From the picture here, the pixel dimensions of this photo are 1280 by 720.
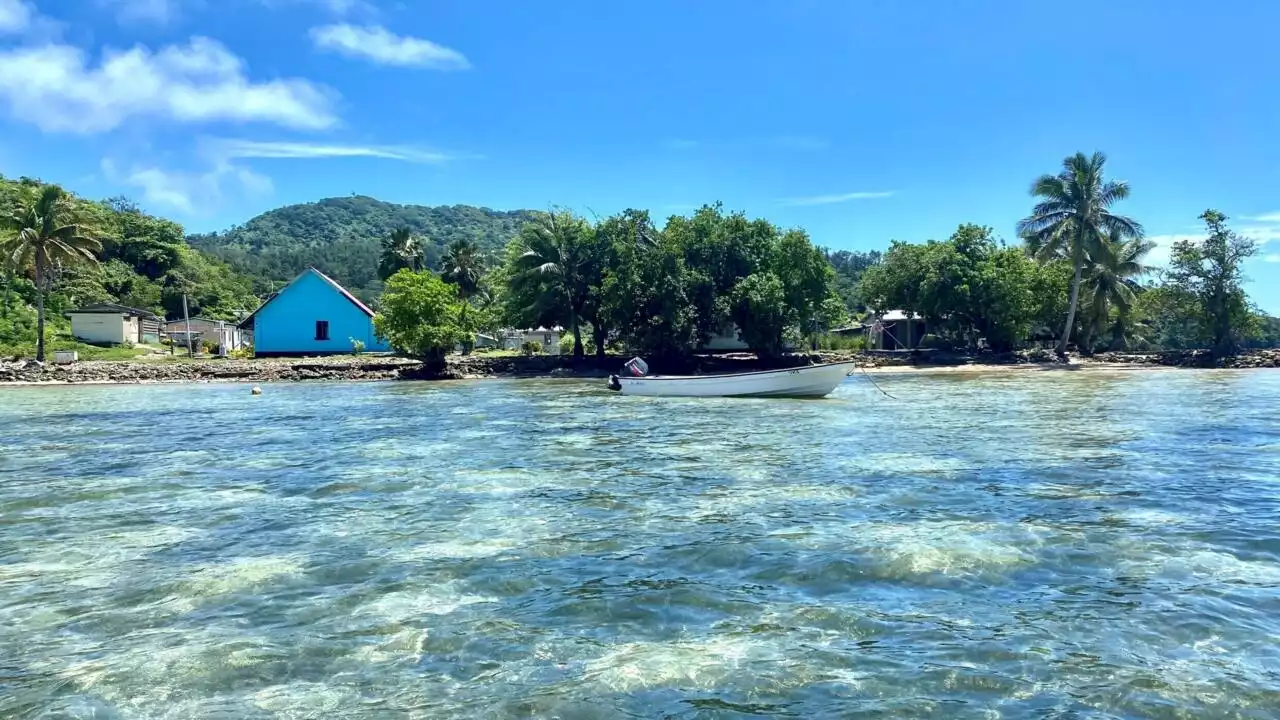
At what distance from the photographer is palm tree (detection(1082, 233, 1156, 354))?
4631 cm

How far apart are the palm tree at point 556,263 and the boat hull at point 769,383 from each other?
15.7 metres

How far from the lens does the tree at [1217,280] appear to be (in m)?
44.7

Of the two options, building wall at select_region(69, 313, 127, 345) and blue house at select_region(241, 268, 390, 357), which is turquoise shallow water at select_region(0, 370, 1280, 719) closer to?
blue house at select_region(241, 268, 390, 357)

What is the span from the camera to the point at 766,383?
26656mm

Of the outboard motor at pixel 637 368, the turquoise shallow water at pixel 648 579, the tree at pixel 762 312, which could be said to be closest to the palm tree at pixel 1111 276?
the tree at pixel 762 312

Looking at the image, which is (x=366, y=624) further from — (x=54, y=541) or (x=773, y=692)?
(x=54, y=541)

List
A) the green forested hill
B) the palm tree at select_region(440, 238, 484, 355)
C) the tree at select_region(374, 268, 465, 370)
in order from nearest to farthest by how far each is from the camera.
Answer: the tree at select_region(374, 268, 465, 370)
the palm tree at select_region(440, 238, 484, 355)
the green forested hill

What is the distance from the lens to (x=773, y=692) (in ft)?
16.5

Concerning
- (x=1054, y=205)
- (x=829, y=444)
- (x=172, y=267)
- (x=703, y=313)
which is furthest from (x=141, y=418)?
(x=172, y=267)

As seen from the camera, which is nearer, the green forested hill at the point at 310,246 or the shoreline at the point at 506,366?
the shoreline at the point at 506,366

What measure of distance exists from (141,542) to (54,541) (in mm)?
1018

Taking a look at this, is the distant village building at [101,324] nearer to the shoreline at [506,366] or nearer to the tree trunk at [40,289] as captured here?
the shoreline at [506,366]

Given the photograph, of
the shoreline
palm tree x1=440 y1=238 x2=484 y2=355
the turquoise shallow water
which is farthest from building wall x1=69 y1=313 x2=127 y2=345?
the turquoise shallow water

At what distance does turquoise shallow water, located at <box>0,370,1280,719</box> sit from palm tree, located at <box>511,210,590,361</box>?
2680 cm
